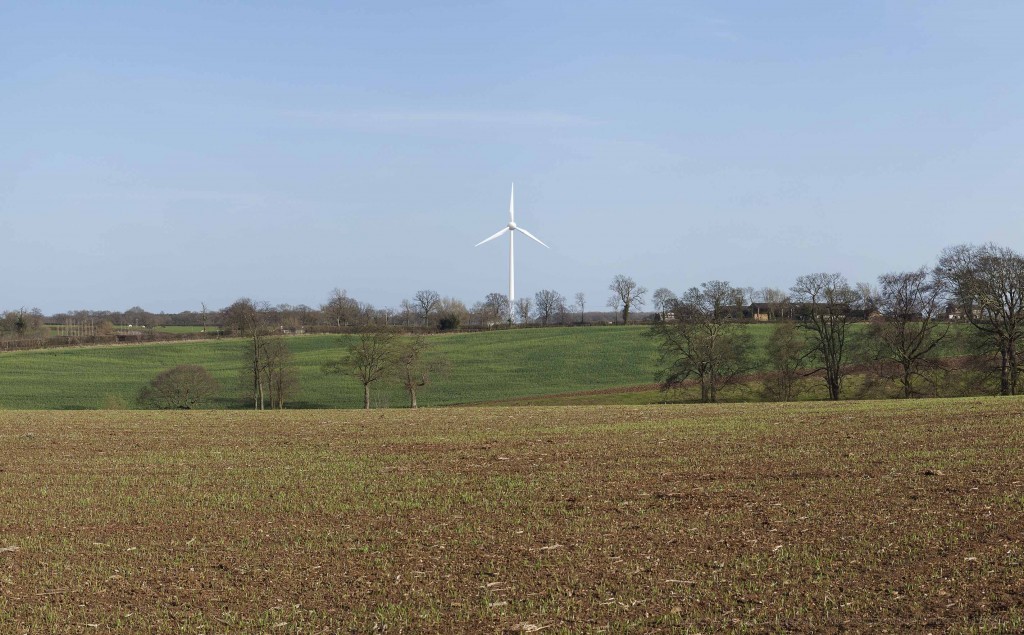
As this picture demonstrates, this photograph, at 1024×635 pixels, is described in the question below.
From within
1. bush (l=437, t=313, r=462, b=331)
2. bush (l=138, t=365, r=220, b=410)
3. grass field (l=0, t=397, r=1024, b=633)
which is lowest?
bush (l=138, t=365, r=220, b=410)

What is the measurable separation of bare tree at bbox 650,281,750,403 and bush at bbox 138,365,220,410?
3732 cm

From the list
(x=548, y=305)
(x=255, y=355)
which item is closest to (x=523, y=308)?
(x=548, y=305)

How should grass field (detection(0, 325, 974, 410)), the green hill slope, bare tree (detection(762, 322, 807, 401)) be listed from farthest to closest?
the green hill slope
grass field (detection(0, 325, 974, 410))
bare tree (detection(762, 322, 807, 401))

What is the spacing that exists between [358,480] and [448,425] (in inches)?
455

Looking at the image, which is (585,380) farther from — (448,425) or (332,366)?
(448,425)

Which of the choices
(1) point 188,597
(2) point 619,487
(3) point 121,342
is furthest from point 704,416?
(3) point 121,342

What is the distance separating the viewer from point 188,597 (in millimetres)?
10953

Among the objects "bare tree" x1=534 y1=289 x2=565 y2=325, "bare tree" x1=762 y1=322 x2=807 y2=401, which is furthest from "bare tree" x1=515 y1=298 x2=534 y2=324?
"bare tree" x1=762 y1=322 x2=807 y2=401

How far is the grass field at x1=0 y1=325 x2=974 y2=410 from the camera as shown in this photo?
7869 cm

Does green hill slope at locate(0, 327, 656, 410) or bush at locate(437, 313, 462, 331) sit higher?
bush at locate(437, 313, 462, 331)

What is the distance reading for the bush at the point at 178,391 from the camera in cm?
7450

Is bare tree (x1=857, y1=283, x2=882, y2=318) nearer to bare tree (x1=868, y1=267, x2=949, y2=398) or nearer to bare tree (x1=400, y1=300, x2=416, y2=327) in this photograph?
bare tree (x1=868, y1=267, x2=949, y2=398)

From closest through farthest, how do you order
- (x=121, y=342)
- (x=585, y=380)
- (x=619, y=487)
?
(x=619, y=487) → (x=585, y=380) → (x=121, y=342)

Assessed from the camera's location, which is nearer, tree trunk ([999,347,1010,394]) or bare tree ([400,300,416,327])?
tree trunk ([999,347,1010,394])
